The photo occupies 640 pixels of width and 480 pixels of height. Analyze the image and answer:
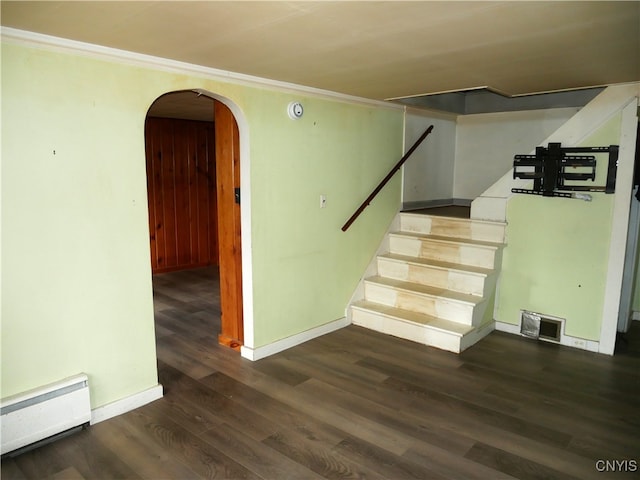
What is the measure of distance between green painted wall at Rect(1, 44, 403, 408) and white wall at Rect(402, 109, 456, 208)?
1642 millimetres

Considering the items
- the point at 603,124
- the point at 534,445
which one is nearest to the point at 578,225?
the point at 603,124

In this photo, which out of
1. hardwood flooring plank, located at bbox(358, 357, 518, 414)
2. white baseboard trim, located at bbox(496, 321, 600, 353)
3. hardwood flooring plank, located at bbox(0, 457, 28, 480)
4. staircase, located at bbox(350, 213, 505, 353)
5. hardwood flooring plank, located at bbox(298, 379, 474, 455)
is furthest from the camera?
staircase, located at bbox(350, 213, 505, 353)

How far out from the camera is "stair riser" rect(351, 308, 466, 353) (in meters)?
3.80

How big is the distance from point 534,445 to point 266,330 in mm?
2010

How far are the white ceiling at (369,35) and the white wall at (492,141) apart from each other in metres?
1.99

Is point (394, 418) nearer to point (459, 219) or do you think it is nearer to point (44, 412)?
point (44, 412)

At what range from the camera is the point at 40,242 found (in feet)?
7.91

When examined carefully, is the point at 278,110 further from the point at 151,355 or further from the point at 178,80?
the point at 151,355

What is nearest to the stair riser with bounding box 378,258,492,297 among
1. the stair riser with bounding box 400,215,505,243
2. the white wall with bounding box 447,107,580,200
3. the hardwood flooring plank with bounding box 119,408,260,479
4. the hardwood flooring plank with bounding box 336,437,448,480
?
the stair riser with bounding box 400,215,505,243

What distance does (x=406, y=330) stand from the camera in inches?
160

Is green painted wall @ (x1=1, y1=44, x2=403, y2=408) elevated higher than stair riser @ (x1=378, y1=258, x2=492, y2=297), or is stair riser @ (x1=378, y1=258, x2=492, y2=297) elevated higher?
green painted wall @ (x1=1, y1=44, x2=403, y2=408)

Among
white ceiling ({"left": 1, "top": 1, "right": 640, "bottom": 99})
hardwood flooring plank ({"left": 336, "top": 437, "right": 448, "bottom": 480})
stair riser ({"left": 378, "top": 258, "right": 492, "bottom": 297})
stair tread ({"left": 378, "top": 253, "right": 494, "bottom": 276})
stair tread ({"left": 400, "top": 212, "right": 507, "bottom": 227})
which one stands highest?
white ceiling ({"left": 1, "top": 1, "right": 640, "bottom": 99})

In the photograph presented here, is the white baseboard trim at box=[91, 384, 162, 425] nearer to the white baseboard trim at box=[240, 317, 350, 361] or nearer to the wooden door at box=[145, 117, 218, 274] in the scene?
the white baseboard trim at box=[240, 317, 350, 361]

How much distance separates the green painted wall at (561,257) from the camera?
146 inches
